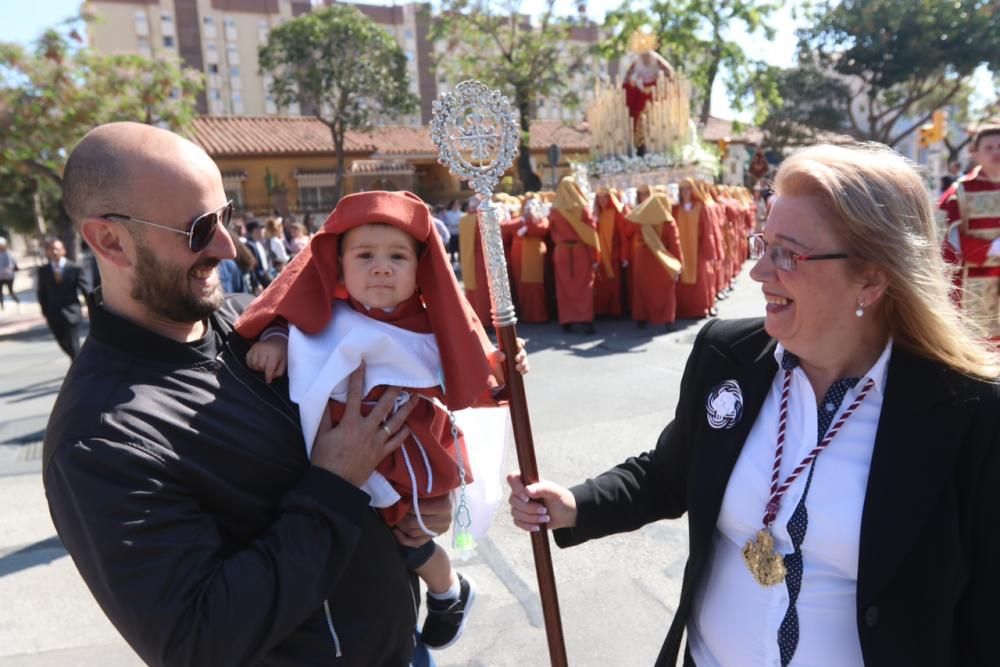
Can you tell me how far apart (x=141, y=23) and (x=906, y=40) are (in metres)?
41.8

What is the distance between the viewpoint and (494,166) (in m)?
1.84

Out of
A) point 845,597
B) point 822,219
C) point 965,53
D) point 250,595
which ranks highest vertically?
point 965,53

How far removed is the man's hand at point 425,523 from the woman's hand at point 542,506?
18 cm

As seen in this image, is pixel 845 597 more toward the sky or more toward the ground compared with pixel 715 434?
more toward the ground

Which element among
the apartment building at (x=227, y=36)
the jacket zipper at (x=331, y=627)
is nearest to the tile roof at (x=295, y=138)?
the apartment building at (x=227, y=36)

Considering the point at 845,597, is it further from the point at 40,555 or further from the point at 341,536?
the point at 40,555

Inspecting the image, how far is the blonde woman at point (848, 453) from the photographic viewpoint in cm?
140

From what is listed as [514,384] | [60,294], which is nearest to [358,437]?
[514,384]

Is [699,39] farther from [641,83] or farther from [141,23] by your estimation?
[141,23]

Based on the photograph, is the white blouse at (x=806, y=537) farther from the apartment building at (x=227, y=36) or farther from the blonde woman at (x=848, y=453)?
the apartment building at (x=227, y=36)

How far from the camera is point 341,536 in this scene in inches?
55.5

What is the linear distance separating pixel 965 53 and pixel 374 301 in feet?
107

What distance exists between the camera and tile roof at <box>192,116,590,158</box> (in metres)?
28.9

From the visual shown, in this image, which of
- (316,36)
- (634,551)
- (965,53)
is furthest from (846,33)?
(634,551)
